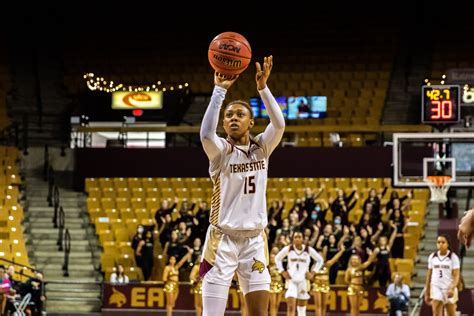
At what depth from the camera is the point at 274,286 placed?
59.8 ft

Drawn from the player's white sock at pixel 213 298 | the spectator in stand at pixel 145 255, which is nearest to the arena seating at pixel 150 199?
the spectator in stand at pixel 145 255

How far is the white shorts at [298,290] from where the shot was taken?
695 inches

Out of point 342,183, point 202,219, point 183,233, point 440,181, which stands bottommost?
point 183,233

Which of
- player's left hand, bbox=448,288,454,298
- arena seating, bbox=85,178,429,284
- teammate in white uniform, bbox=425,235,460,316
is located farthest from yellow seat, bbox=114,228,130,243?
player's left hand, bbox=448,288,454,298

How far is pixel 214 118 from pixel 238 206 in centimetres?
65

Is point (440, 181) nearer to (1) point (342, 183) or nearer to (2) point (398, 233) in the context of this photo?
(2) point (398, 233)

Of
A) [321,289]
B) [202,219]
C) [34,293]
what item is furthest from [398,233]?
[34,293]

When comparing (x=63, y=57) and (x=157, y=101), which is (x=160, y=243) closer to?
(x=157, y=101)

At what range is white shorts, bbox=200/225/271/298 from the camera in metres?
6.91

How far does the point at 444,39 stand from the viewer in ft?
97.1

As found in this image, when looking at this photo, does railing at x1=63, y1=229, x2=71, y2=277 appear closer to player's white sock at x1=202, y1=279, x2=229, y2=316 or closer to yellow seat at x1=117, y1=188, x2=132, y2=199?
yellow seat at x1=117, y1=188, x2=132, y2=199

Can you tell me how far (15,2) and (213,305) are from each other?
1027 inches

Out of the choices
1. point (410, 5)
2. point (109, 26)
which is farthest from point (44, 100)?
point (410, 5)

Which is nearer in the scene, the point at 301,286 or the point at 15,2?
the point at 301,286
